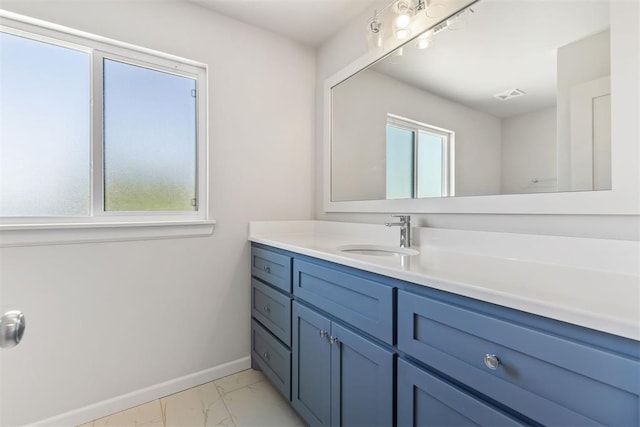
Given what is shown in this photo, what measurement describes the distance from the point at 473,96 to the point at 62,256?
2.01m

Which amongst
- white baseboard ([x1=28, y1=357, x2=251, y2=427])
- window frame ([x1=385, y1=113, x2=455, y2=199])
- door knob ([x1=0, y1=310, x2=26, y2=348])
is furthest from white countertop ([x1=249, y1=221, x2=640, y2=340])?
white baseboard ([x1=28, y1=357, x2=251, y2=427])

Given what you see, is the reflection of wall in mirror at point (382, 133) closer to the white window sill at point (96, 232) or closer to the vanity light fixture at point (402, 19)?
the vanity light fixture at point (402, 19)

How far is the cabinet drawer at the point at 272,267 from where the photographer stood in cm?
149

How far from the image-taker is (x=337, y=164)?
2006 mm

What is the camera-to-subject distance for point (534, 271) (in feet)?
2.89

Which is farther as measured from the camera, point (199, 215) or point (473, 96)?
point (199, 215)

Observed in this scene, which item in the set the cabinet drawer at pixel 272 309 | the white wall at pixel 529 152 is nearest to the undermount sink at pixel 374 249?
the cabinet drawer at pixel 272 309

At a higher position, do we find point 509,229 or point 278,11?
point 278,11

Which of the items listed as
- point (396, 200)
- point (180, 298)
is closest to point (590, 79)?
point (396, 200)

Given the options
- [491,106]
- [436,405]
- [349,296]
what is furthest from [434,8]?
[436,405]

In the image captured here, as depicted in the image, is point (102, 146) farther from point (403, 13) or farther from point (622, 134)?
point (622, 134)

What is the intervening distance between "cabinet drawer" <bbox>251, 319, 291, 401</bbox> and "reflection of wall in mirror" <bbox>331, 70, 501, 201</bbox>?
0.96 metres

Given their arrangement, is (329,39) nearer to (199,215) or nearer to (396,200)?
(396,200)

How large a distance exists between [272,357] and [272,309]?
0.87 feet
